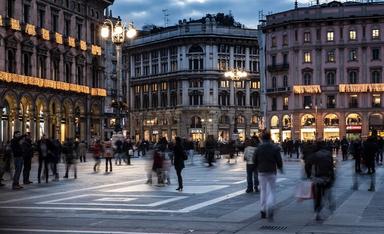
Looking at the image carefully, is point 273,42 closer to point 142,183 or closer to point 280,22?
point 280,22

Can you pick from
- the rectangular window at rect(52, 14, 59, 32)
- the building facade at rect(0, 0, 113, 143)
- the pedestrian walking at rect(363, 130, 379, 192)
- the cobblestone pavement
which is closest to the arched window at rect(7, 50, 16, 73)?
the building facade at rect(0, 0, 113, 143)

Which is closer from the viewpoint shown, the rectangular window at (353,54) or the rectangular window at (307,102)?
the rectangular window at (353,54)

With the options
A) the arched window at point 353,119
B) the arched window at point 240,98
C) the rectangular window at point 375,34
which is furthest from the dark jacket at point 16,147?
the arched window at point 240,98

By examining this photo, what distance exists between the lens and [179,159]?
23359 mm

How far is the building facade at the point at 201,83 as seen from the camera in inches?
4621

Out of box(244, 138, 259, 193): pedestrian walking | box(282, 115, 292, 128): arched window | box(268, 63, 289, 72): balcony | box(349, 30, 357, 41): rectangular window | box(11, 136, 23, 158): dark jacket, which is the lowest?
box(244, 138, 259, 193): pedestrian walking

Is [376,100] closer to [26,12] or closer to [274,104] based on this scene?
[274,104]

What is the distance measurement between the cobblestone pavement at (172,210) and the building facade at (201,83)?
296 ft

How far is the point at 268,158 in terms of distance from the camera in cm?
1538

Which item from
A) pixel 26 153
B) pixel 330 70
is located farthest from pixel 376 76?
pixel 26 153

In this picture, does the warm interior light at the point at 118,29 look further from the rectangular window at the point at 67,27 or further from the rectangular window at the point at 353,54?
the rectangular window at the point at 353,54

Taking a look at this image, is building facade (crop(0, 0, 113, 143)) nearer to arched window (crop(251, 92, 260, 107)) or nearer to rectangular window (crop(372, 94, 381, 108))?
rectangular window (crop(372, 94, 381, 108))

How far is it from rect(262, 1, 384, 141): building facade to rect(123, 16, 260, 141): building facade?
18162 millimetres

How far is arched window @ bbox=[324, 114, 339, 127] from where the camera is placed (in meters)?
93.8
